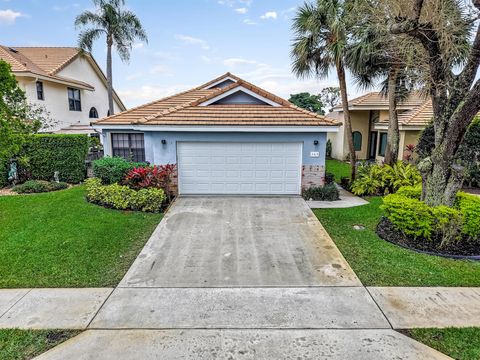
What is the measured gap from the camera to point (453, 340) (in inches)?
163

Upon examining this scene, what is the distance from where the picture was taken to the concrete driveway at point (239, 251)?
19.1ft

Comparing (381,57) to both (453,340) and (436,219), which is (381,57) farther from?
(453,340)

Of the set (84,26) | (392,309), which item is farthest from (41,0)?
(392,309)

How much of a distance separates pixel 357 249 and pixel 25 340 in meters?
6.40

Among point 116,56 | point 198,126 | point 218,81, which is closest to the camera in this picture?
point 198,126

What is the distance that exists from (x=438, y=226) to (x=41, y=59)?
88.3ft

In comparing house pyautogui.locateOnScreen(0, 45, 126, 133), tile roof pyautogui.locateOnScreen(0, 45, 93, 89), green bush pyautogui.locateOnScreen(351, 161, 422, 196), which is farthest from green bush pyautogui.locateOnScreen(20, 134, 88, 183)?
green bush pyautogui.locateOnScreen(351, 161, 422, 196)

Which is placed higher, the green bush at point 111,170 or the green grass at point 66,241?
the green bush at point 111,170

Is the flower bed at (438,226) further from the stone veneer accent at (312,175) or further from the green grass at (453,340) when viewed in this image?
the stone veneer accent at (312,175)

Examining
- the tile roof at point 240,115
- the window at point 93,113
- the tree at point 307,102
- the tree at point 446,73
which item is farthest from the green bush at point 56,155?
the tree at point 307,102

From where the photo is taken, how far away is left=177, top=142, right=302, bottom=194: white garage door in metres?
11.7

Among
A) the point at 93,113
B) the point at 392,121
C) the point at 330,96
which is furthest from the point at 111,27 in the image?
the point at 330,96

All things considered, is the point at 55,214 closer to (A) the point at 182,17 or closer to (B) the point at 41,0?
(A) the point at 182,17

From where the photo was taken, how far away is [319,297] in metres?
5.18
